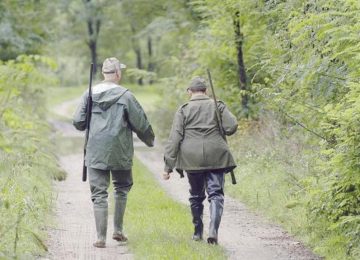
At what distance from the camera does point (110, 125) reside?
9234mm

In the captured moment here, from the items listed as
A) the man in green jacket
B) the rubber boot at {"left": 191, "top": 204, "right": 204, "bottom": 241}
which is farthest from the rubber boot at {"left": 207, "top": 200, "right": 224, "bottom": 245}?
the man in green jacket

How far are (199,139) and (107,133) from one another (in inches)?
43.9

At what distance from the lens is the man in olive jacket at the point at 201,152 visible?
9.36m

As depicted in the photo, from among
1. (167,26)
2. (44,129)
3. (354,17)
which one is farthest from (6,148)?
(167,26)

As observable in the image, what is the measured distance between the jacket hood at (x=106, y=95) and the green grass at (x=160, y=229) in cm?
170

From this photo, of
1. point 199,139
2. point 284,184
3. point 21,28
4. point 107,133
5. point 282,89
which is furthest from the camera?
point 21,28

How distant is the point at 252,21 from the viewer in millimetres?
15500

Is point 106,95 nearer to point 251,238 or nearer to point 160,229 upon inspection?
point 160,229

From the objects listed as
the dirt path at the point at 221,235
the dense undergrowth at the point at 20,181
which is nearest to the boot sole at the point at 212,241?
the dirt path at the point at 221,235

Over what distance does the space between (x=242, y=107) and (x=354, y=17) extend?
10.6 meters

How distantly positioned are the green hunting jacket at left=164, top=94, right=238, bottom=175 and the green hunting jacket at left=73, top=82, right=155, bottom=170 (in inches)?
18.6

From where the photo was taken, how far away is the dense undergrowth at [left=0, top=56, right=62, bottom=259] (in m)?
7.03

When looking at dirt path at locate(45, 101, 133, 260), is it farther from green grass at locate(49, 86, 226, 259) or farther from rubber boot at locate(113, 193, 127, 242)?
green grass at locate(49, 86, 226, 259)

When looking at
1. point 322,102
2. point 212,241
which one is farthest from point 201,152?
point 322,102
